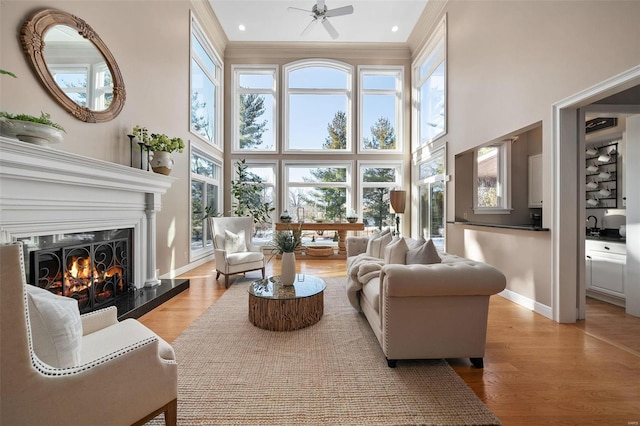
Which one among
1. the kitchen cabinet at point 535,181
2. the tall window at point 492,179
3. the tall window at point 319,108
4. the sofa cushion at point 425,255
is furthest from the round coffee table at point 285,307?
the tall window at point 319,108

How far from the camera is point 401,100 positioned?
703 cm

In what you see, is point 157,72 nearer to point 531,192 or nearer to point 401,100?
point 401,100

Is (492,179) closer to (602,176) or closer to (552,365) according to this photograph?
(602,176)

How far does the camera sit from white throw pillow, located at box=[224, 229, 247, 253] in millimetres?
4316

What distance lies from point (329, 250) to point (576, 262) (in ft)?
14.3

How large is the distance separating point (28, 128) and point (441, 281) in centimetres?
312

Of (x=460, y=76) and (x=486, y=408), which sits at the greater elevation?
(x=460, y=76)

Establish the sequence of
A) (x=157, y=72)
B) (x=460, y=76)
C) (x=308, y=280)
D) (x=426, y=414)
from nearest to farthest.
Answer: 1. (x=426, y=414)
2. (x=308, y=280)
3. (x=157, y=72)
4. (x=460, y=76)

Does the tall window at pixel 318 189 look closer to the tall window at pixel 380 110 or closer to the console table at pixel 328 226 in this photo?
the console table at pixel 328 226

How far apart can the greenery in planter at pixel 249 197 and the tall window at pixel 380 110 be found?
9.47 feet

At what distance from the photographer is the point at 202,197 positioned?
18.4ft

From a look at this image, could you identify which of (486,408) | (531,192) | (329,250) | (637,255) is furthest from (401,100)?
(486,408)

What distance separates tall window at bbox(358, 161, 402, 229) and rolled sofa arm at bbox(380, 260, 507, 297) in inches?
204

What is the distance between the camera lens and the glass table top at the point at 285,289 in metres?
2.52
